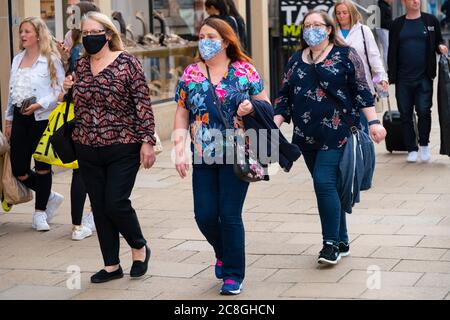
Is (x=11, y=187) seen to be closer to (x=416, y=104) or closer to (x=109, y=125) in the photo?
(x=109, y=125)

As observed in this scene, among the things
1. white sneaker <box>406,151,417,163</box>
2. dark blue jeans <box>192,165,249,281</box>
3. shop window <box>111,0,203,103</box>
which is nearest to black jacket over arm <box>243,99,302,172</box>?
dark blue jeans <box>192,165,249,281</box>

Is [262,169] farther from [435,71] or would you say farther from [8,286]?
[435,71]

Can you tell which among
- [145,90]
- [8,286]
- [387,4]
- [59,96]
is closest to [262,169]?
[145,90]

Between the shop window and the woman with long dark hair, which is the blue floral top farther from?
the shop window

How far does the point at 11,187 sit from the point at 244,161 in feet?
9.76

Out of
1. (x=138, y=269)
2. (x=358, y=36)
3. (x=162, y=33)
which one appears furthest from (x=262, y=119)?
(x=162, y=33)

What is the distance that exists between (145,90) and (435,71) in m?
5.81

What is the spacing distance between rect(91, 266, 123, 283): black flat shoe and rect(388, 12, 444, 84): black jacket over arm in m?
5.77

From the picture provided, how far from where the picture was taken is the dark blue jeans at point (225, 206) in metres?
6.80

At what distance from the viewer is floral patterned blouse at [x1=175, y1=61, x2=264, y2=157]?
22.3 feet

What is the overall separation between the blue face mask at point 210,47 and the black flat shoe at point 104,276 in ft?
5.01

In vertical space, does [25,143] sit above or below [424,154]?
above

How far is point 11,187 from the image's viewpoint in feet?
29.8
